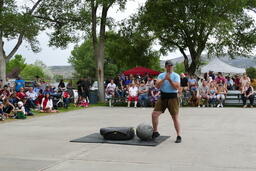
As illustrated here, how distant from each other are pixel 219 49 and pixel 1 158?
24.8m

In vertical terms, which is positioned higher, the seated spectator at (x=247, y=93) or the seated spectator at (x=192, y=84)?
the seated spectator at (x=192, y=84)

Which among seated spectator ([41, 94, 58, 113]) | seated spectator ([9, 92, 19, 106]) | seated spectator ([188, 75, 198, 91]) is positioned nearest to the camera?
seated spectator ([9, 92, 19, 106])

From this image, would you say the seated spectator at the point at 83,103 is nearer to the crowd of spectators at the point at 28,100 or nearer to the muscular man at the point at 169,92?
the crowd of spectators at the point at 28,100

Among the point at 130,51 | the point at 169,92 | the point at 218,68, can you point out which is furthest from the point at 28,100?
the point at 218,68

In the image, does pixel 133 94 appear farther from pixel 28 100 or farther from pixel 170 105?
pixel 170 105

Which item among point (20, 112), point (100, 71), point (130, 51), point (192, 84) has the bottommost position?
point (20, 112)

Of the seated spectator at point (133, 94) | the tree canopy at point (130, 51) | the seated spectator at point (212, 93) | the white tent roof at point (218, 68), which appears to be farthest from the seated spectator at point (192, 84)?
the white tent roof at point (218, 68)

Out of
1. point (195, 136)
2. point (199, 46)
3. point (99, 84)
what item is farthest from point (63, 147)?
point (199, 46)

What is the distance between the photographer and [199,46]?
95.2 ft

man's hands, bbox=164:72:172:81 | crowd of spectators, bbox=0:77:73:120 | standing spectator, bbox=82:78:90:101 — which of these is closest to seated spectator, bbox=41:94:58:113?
crowd of spectators, bbox=0:77:73:120

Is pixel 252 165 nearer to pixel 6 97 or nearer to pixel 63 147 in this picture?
pixel 63 147

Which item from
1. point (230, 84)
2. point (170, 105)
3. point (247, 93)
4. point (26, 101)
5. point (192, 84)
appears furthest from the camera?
point (230, 84)

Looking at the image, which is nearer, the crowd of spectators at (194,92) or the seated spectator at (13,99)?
the seated spectator at (13,99)

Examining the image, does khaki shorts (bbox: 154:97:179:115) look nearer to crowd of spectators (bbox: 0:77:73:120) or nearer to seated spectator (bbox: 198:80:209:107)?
crowd of spectators (bbox: 0:77:73:120)
